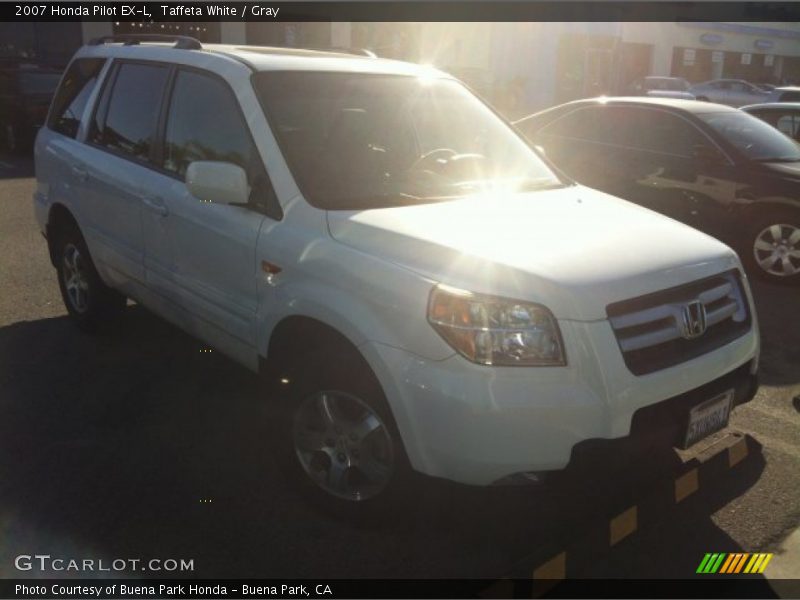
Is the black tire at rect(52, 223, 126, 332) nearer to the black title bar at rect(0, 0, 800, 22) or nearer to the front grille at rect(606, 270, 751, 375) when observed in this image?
the front grille at rect(606, 270, 751, 375)

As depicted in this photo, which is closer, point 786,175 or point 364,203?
point 364,203

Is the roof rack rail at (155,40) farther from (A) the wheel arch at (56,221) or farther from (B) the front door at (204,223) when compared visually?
(A) the wheel arch at (56,221)

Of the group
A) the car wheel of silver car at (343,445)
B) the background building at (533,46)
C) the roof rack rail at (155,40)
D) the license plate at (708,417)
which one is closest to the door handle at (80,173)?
the roof rack rail at (155,40)

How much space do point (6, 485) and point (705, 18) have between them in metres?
40.9

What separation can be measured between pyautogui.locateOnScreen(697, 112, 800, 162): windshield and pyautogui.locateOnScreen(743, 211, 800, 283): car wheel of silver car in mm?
632

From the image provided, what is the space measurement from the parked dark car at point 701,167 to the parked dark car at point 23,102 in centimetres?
994

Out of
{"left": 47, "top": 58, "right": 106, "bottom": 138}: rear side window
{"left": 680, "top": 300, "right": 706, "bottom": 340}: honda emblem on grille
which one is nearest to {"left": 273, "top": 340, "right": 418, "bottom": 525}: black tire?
{"left": 680, "top": 300, "right": 706, "bottom": 340}: honda emblem on grille

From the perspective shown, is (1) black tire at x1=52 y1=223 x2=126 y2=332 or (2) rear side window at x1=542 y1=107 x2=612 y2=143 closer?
(1) black tire at x1=52 y1=223 x2=126 y2=332

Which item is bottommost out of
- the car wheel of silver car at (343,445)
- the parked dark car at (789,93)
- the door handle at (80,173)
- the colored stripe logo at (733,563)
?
the colored stripe logo at (733,563)

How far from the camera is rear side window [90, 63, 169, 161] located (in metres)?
4.28

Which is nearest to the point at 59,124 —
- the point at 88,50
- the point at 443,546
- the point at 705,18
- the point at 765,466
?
the point at 88,50

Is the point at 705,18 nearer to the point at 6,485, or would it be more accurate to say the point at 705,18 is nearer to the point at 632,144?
the point at 632,144

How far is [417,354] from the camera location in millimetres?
2643

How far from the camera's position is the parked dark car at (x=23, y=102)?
13555 millimetres
